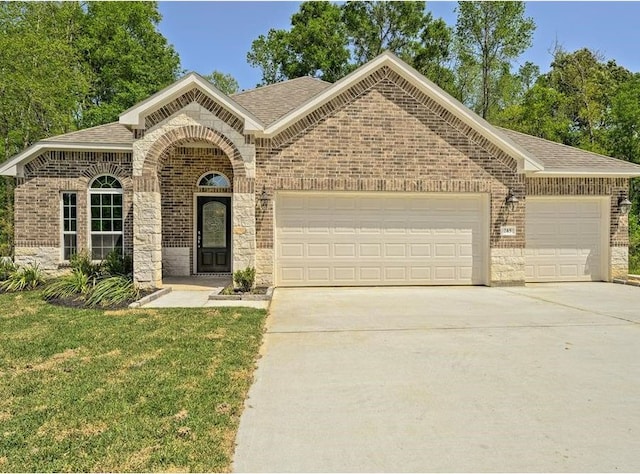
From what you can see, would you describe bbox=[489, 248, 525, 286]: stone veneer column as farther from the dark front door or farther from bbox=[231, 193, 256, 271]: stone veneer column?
the dark front door

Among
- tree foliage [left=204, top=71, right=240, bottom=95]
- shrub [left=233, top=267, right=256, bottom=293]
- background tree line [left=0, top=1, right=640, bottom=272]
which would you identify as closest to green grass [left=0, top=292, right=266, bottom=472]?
shrub [left=233, top=267, right=256, bottom=293]

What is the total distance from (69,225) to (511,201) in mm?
12116

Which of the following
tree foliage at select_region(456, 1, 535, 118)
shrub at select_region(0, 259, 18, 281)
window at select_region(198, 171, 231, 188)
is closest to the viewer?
shrub at select_region(0, 259, 18, 281)

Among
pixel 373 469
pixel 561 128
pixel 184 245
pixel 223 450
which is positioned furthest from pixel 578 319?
pixel 561 128

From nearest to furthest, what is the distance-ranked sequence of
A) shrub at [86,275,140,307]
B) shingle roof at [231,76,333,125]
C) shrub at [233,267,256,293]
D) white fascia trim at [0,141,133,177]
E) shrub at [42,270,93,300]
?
shrub at [86,275,140,307], shrub at [42,270,93,300], shrub at [233,267,256,293], white fascia trim at [0,141,133,177], shingle roof at [231,76,333,125]

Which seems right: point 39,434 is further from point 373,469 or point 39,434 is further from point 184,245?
point 184,245

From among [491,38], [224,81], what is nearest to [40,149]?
[491,38]

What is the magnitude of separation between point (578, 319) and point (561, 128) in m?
19.1

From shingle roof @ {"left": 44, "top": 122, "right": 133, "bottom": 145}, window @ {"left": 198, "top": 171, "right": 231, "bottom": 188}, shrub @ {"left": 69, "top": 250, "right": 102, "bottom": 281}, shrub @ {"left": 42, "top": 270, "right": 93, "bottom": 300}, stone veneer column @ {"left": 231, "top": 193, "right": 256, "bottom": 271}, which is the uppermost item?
shingle roof @ {"left": 44, "top": 122, "right": 133, "bottom": 145}

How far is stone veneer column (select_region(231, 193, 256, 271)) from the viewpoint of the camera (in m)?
10.2

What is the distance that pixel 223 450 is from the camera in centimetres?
312

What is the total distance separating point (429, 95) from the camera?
11.3m

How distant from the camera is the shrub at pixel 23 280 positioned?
10555 millimetres

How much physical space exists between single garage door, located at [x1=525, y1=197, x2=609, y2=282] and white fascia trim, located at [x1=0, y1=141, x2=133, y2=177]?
37.8 ft
